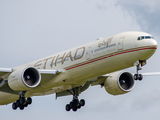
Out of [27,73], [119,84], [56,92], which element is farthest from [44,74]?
[119,84]

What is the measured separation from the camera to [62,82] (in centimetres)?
3688

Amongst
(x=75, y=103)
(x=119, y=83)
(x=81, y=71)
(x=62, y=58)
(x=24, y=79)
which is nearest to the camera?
(x=81, y=71)

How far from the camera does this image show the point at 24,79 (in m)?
35.8

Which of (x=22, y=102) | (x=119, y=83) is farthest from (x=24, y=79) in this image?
(x=119, y=83)

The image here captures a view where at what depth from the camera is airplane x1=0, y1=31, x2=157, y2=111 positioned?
3278cm

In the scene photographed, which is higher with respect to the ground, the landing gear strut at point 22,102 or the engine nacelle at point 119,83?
the engine nacelle at point 119,83

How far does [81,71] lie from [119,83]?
627 cm

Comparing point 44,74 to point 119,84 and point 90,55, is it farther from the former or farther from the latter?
point 119,84

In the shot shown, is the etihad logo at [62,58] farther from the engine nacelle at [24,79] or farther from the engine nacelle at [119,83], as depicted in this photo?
the engine nacelle at [119,83]

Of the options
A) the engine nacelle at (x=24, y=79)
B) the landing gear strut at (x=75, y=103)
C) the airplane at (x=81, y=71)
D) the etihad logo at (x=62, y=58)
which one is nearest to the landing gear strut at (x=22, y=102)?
the airplane at (x=81, y=71)

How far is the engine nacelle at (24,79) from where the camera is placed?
3506 centimetres

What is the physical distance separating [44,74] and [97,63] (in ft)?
18.1

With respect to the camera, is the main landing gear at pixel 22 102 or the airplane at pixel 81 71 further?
the main landing gear at pixel 22 102

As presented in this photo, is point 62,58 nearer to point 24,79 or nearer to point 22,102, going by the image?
point 24,79
